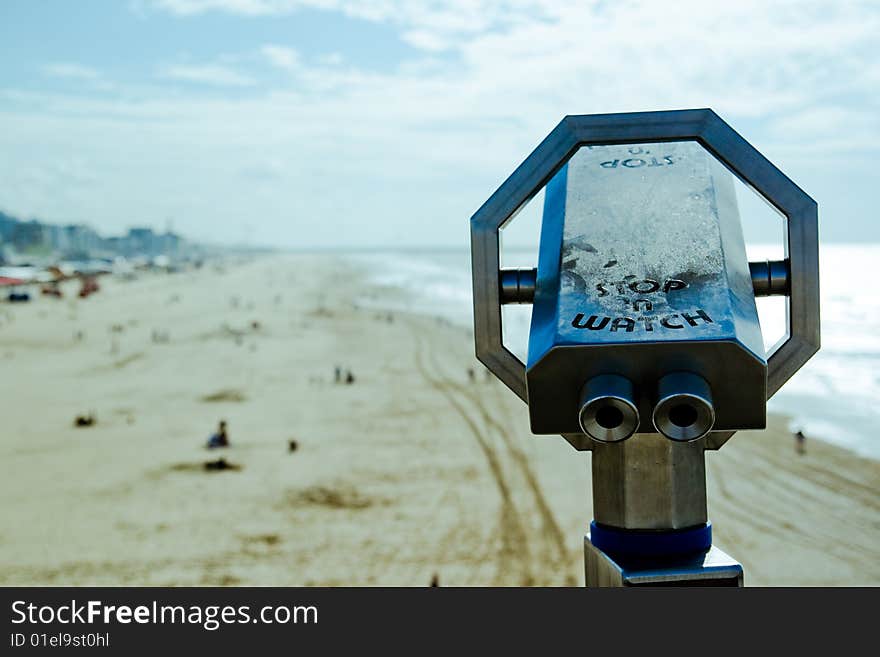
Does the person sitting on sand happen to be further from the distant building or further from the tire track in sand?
the distant building

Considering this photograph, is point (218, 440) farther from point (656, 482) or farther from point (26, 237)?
point (26, 237)

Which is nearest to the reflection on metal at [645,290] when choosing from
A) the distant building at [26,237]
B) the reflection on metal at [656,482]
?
the reflection on metal at [656,482]

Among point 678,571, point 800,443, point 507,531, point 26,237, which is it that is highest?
point 26,237

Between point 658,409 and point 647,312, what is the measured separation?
0.21 metres

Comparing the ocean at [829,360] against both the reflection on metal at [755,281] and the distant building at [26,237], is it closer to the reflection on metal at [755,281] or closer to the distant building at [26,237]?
the reflection on metal at [755,281]

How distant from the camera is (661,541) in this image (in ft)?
6.06

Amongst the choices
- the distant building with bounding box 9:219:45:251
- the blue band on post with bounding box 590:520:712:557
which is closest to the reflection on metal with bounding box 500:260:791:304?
the blue band on post with bounding box 590:520:712:557

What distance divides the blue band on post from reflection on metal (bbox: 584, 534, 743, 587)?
16mm

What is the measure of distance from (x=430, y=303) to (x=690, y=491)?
60.5 m

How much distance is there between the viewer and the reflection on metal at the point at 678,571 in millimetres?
1765

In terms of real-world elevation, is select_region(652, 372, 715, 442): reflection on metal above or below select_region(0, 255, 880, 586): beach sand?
above

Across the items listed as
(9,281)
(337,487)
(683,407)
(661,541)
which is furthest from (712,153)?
(9,281)

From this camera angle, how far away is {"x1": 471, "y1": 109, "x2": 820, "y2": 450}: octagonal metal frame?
1.92 m
